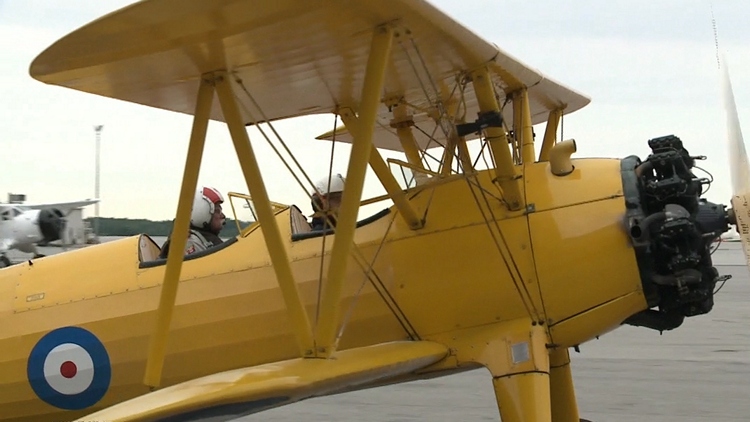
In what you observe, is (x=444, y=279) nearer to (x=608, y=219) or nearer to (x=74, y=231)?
(x=608, y=219)

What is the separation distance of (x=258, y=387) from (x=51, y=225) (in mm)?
24549

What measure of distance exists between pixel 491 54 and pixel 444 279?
4.30 feet

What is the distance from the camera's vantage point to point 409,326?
201 inches

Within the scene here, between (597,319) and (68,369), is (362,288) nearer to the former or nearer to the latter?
(597,319)

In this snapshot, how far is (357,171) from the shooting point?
4.23 metres

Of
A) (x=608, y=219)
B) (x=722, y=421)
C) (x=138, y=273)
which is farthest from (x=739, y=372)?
(x=138, y=273)

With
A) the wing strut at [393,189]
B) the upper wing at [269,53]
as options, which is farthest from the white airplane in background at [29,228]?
the wing strut at [393,189]

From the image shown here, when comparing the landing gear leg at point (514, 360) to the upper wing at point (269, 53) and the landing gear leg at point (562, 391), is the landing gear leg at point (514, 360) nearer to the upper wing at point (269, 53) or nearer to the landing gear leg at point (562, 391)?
the landing gear leg at point (562, 391)

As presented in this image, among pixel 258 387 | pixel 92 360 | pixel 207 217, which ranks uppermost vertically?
pixel 207 217

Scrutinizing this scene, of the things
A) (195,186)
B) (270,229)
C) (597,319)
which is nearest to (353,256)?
(270,229)

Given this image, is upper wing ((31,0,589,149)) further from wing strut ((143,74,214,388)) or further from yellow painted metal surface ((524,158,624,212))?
yellow painted metal surface ((524,158,624,212))

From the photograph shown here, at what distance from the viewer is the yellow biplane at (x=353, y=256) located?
4.21 m

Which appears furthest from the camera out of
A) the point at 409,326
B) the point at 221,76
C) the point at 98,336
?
the point at 98,336

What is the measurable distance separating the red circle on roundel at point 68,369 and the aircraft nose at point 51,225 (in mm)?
22352
